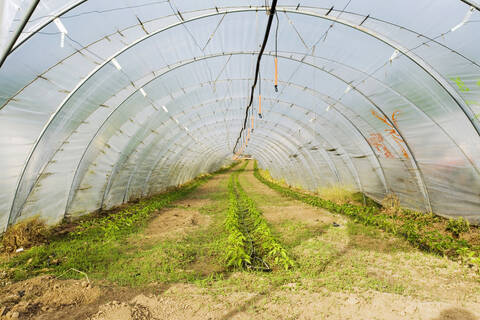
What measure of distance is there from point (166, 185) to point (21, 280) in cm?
1550

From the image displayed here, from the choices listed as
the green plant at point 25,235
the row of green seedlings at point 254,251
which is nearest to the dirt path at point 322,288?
Result: the row of green seedlings at point 254,251

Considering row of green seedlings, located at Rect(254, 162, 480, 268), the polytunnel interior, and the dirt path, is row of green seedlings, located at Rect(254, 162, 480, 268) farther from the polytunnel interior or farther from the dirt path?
the polytunnel interior

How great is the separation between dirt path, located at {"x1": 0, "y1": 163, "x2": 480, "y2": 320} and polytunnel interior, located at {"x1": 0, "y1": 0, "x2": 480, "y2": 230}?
357 centimetres

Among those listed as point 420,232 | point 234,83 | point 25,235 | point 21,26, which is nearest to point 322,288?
point 420,232

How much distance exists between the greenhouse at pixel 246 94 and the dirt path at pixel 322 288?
0.13m

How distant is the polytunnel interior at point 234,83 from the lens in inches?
203

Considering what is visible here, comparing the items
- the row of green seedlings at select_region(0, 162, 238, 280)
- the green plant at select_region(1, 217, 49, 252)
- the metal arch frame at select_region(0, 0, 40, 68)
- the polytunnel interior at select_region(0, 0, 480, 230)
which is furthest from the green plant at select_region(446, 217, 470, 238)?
the green plant at select_region(1, 217, 49, 252)

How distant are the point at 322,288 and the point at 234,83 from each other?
9.11m

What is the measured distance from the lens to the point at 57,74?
5.78 m

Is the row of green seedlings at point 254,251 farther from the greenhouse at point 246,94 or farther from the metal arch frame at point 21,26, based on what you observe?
the metal arch frame at point 21,26

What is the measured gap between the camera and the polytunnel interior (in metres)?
5.17

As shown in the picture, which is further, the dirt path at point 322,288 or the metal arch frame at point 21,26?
the dirt path at point 322,288

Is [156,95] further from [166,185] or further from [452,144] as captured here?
[166,185]

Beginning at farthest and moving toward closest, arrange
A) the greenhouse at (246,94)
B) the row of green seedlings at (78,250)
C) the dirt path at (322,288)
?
the row of green seedlings at (78,250) → the greenhouse at (246,94) → the dirt path at (322,288)
